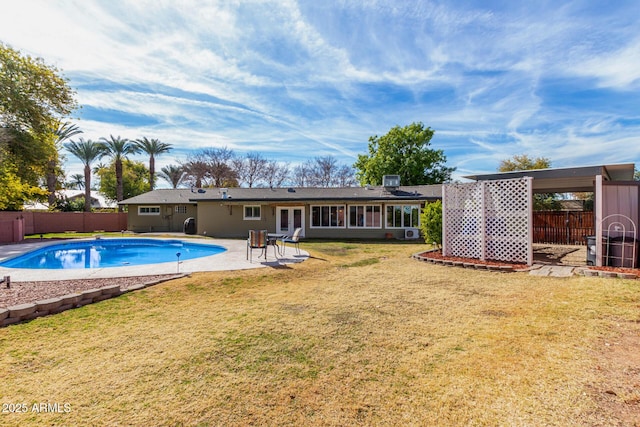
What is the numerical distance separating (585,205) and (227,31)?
28119mm

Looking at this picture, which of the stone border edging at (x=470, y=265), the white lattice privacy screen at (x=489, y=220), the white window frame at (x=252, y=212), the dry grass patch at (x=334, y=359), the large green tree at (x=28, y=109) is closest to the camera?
the dry grass patch at (x=334, y=359)

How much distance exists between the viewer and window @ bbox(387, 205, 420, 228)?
18812 mm

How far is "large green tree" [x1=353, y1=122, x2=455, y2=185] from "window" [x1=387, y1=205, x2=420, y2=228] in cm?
1413

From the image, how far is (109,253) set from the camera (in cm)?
1461

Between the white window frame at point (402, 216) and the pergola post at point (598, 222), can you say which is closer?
the pergola post at point (598, 222)

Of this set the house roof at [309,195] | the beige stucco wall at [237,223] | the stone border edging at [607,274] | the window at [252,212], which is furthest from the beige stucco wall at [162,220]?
the stone border edging at [607,274]

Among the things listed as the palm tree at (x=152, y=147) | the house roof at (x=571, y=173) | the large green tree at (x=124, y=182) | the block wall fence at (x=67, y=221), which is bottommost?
the block wall fence at (x=67, y=221)

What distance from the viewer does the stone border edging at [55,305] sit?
15.0ft

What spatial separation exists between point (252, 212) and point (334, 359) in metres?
18.5

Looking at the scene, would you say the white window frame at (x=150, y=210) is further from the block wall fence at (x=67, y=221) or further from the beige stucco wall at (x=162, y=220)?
the block wall fence at (x=67, y=221)

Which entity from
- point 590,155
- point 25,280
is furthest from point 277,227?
point 590,155

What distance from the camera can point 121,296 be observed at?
6.01m

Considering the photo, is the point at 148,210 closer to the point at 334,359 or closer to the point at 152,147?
the point at 152,147

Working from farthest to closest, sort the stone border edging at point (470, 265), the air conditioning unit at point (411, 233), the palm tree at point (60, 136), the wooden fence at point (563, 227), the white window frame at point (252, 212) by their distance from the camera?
the palm tree at point (60, 136), the white window frame at point (252, 212), the air conditioning unit at point (411, 233), the wooden fence at point (563, 227), the stone border edging at point (470, 265)
